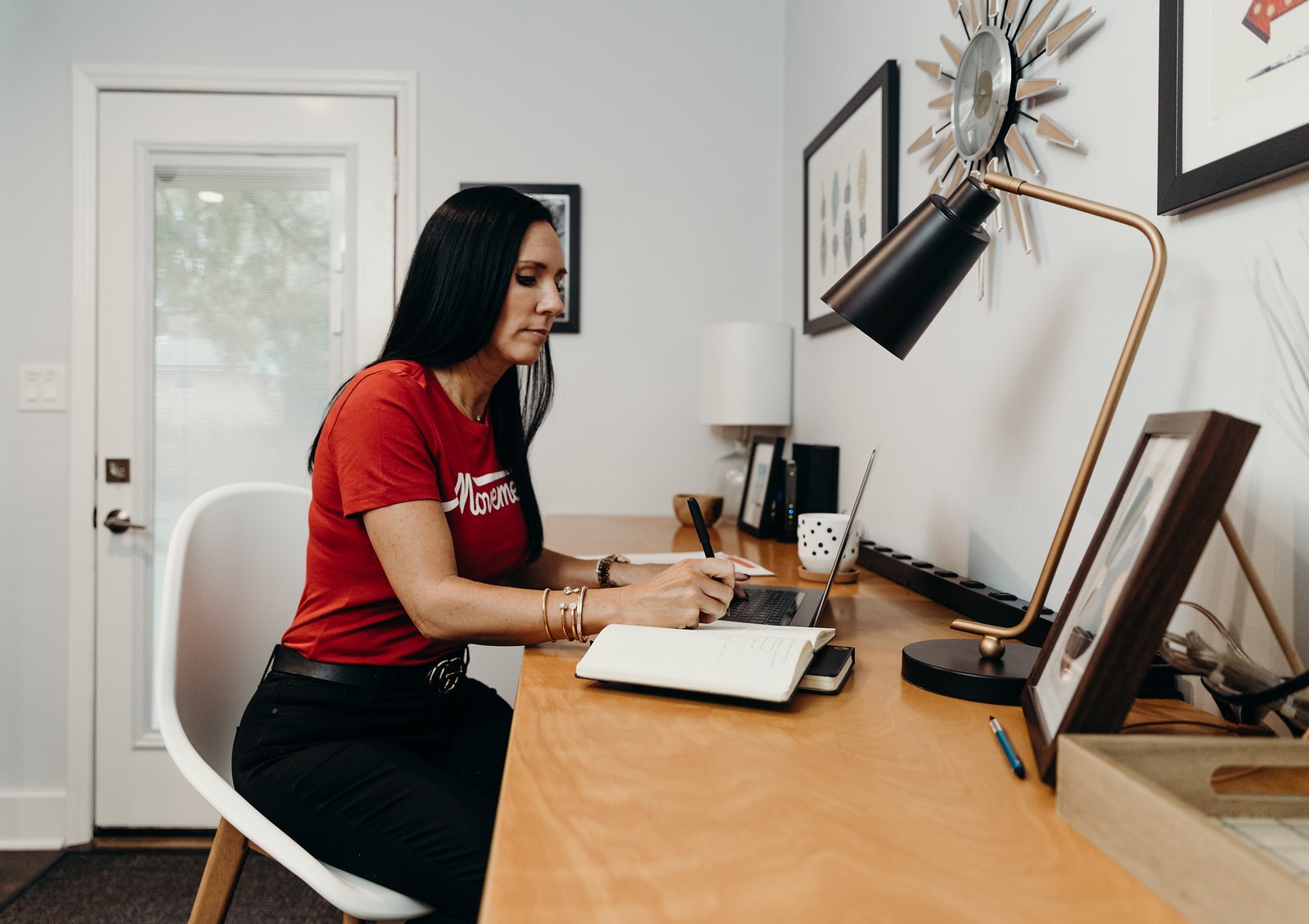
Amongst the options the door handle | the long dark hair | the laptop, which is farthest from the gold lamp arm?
the door handle

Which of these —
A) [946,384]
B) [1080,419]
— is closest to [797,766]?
[1080,419]

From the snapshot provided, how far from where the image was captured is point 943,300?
0.93m

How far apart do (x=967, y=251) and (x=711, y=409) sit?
159 centimetres

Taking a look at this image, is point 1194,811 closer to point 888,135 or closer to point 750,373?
point 888,135

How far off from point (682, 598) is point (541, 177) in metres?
1.92

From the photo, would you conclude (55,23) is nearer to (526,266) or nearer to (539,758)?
(526,266)

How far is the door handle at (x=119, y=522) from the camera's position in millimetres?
2533

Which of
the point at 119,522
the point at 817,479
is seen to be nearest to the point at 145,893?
the point at 119,522

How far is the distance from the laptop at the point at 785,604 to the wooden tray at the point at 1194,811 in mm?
511

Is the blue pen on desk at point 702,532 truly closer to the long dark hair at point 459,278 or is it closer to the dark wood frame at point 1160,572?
the long dark hair at point 459,278

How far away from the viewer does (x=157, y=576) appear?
8.47 ft

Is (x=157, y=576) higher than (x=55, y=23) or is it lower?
lower

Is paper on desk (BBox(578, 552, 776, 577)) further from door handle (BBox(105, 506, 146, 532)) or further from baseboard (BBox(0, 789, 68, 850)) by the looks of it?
A: baseboard (BBox(0, 789, 68, 850))

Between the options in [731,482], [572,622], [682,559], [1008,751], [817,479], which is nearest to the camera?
[1008,751]
